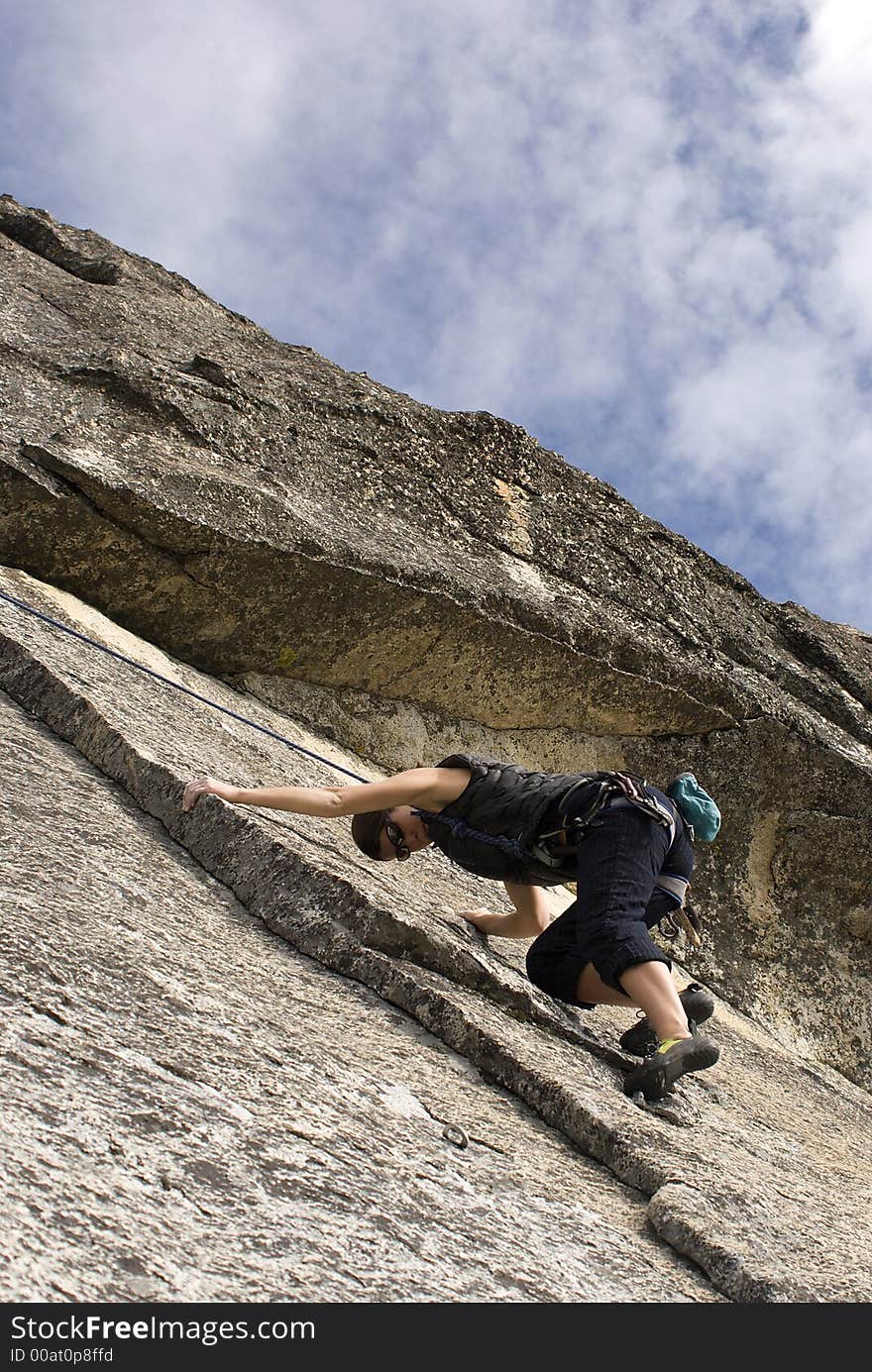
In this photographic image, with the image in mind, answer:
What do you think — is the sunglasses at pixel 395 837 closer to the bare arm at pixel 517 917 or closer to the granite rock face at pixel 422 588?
the bare arm at pixel 517 917

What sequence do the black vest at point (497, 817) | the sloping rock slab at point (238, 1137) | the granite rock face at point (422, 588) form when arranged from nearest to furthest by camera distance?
the sloping rock slab at point (238, 1137) < the black vest at point (497, 817) < the granite rock face at point (422, 588)

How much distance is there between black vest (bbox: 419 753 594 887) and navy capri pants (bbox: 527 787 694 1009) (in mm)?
125

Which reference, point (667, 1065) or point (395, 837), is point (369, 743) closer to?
point (395, 837)

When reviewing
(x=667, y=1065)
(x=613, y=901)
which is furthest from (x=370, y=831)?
(x=667, y=1065)

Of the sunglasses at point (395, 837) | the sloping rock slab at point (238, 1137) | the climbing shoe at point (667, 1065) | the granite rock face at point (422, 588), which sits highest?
the granite rock face at point (422, 588)

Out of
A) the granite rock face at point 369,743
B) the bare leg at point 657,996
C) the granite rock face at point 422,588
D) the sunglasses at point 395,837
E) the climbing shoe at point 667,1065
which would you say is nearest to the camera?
the granite rock face at point 369,743

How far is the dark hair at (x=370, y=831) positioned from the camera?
4.07 m

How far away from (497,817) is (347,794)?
1.64ft

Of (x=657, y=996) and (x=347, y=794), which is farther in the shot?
(x=347, y=794)

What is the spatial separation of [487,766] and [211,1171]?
6.44ft

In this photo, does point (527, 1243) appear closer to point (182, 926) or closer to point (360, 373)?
point (182, 926)

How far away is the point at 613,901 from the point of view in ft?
11.9

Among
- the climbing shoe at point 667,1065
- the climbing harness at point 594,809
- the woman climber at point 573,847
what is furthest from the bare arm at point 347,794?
the climbing shoe at point 667,1065

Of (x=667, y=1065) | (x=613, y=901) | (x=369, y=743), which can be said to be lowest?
(x=667, y=1065)
